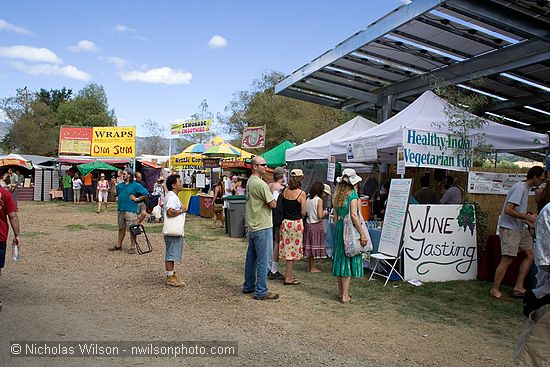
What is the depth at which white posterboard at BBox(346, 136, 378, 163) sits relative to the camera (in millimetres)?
8906

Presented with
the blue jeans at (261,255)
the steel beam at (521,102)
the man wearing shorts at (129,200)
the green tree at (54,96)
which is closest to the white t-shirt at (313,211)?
the blue jeans at (261,255)

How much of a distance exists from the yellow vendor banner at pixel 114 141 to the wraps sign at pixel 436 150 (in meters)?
25.2

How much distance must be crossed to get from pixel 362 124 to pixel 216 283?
21.9ft

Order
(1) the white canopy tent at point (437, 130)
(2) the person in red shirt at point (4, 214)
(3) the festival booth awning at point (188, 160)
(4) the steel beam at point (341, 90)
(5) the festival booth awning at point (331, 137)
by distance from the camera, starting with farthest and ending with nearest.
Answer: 1. (3) the festival booth awning at point (188, 160)
2. (4) the steel beam at point (341, 90)
3. (5) the festival booth awning at point (331, 137)
4. (1) the white canopy tent at point (437, 130)
5. (2) the person in red shirt at point (4, 214)

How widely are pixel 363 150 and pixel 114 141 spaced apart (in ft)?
80.8

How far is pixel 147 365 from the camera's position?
4.08 metres

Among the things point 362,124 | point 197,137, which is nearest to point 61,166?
point 197,137

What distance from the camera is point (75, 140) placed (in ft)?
99.7

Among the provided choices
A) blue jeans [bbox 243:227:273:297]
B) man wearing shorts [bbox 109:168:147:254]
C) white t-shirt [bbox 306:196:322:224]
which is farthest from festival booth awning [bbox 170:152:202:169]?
blue jeans [bbox 243:227:273:297]

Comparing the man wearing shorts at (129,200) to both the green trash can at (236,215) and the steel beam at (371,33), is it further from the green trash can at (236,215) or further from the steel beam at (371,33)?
the steel beam at (371,33)

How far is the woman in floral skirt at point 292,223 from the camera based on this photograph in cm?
725

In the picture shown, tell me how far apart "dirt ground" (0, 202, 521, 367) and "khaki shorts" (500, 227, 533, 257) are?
1.58 m

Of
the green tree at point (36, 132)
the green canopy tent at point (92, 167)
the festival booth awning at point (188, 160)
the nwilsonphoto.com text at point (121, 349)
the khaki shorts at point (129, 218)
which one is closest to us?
the nwilsonphoto.com text at point (121, 349)

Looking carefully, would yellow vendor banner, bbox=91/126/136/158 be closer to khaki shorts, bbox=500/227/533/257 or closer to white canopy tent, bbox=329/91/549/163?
white canopy tent, bbox=329/91/549/163
